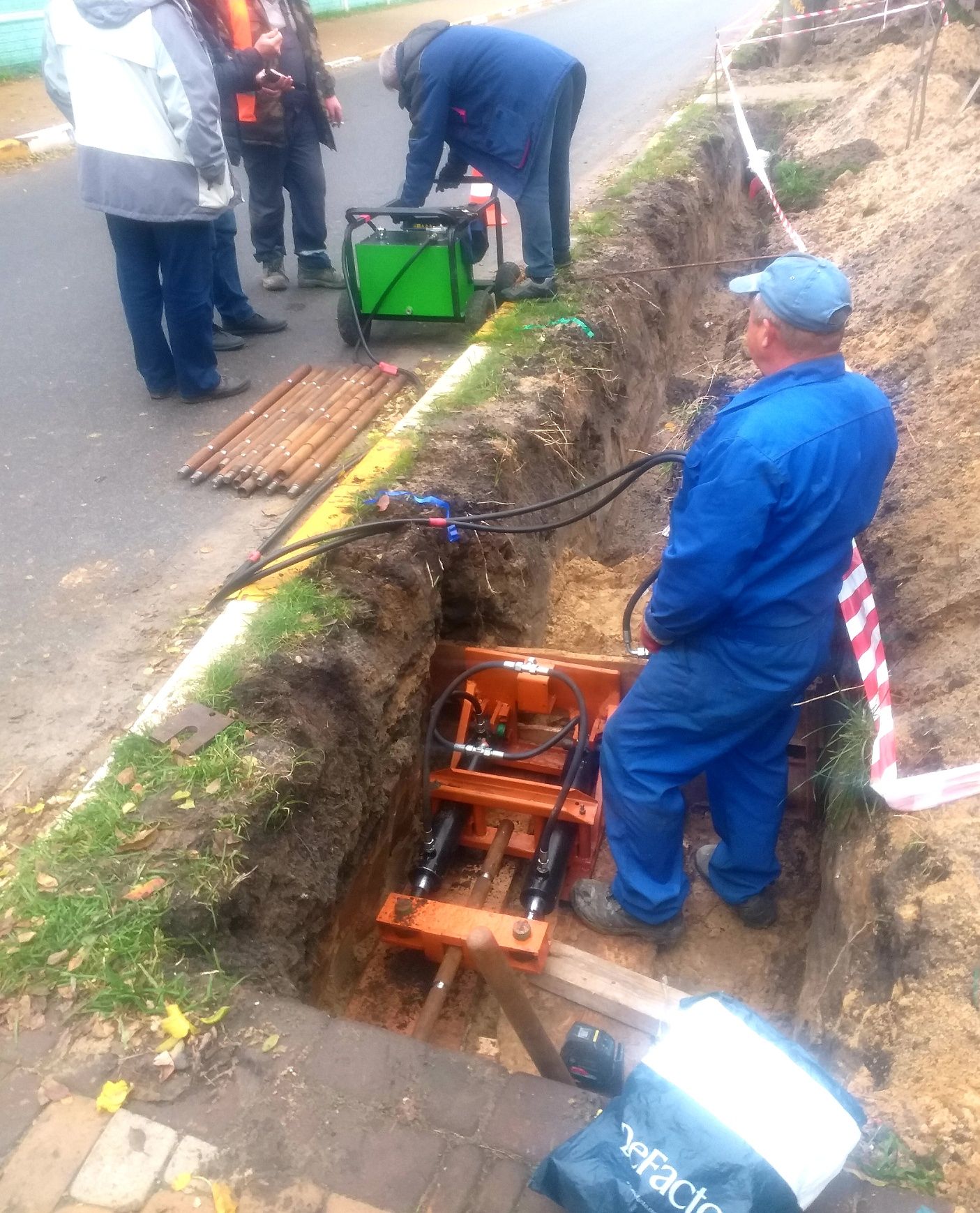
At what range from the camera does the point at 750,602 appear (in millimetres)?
2900

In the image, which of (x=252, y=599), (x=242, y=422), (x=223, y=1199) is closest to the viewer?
(x=223, y=1199)

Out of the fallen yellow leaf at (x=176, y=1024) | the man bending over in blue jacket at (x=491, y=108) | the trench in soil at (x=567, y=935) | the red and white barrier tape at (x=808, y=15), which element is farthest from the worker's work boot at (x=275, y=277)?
the red and white barrier tape at (x=808, y=15)

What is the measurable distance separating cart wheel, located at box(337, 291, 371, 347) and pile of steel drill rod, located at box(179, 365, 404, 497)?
1.08 feet

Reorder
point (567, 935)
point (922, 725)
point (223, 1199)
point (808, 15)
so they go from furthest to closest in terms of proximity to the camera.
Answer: point (808, 15), point (567, 935), point (922, 725), point (223, 1199)

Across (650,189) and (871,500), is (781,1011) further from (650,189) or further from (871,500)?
(650,189)

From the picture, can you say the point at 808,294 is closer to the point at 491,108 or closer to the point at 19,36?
the point at 491,108

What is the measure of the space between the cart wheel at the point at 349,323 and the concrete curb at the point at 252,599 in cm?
85

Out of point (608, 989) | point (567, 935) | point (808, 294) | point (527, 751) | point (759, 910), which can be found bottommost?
point (567, 935)

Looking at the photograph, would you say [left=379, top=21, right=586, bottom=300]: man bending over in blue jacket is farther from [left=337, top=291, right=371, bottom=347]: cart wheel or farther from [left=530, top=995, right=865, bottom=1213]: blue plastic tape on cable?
[left=530, top=995, right=865, bottom=1213]: blue plastic tape on cable

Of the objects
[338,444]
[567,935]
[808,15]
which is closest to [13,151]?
[338,444]

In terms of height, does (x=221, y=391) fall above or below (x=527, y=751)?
above

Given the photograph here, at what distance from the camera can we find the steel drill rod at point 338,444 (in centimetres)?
429

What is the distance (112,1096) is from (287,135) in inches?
226

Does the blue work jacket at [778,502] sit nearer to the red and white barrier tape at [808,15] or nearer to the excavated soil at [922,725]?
the excavated soil at [922,725]
